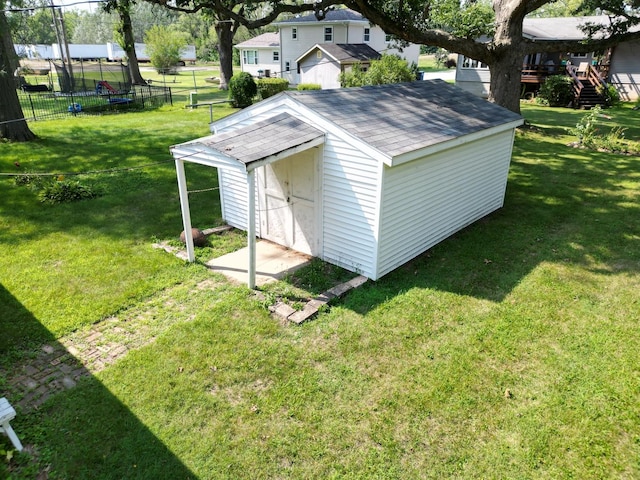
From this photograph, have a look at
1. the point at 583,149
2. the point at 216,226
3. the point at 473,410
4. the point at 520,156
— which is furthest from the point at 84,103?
the point at 473,410

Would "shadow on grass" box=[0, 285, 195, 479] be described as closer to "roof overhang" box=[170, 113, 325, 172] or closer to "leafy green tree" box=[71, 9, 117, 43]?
"roof overhang" box=[170, 113, 325, 172]

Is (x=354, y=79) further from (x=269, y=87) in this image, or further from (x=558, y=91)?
(x=558, y=91)

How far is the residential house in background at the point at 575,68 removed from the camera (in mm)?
27244

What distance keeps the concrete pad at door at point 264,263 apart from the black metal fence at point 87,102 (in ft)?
58.2

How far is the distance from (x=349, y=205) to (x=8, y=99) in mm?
14576

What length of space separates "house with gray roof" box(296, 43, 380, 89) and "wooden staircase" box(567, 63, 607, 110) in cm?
1429

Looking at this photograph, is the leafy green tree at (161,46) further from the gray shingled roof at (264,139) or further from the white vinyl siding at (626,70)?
the gray shingled roof at (264,139)

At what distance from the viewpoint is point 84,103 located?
25.0 meters

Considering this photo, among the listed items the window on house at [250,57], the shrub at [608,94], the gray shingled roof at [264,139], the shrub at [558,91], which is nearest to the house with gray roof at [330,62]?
the shrub at [558,91]

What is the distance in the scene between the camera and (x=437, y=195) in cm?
841

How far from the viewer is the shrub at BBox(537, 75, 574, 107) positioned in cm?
2653

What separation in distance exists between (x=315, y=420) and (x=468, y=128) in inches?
249

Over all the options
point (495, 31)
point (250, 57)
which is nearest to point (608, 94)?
point (495, 31)

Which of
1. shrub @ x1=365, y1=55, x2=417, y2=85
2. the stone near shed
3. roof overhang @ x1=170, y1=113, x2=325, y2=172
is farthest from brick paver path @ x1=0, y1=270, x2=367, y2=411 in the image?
shrub @ x1=365, y1=55, x2=417, y2=85
